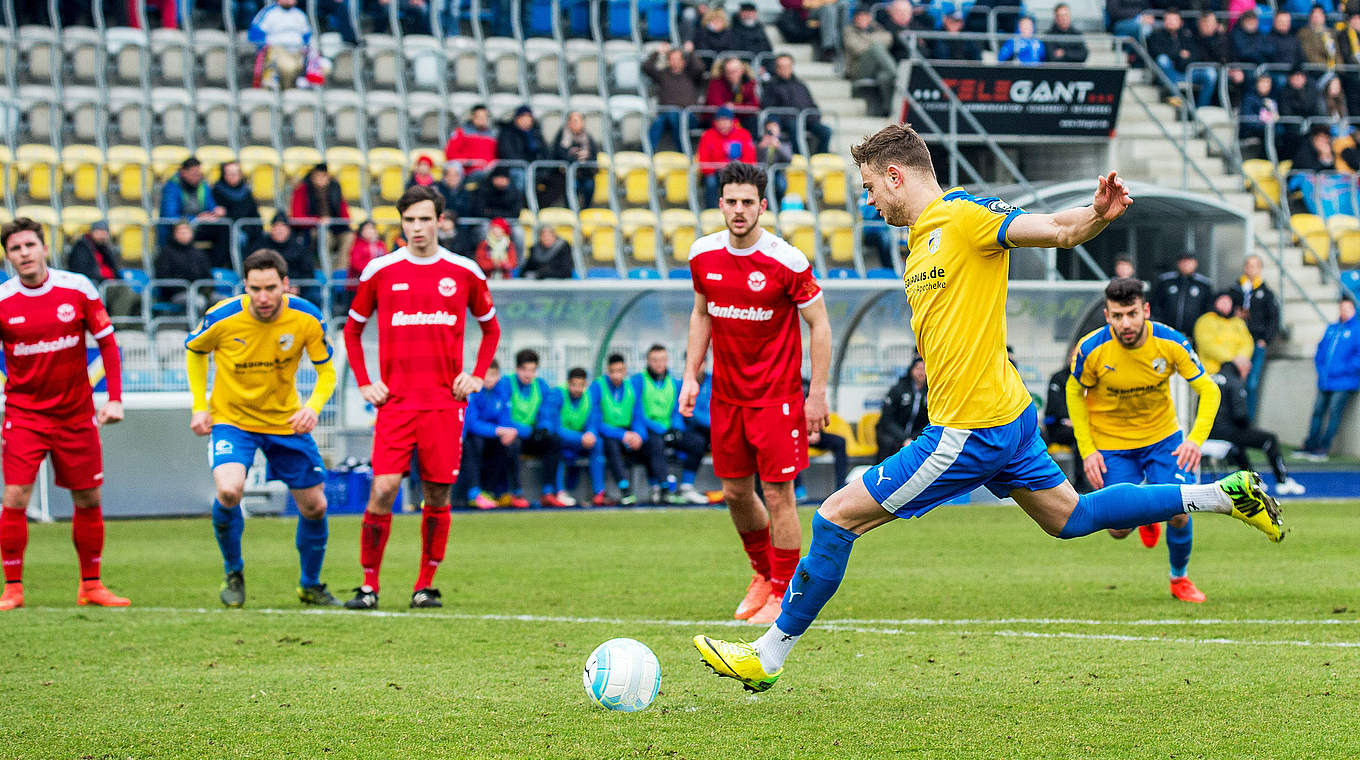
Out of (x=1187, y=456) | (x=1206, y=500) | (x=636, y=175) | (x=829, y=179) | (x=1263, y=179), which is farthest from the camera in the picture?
(x=1263, y=179)

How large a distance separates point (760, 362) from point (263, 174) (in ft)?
43.9

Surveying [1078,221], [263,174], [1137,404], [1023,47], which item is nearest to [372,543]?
[1137,404]

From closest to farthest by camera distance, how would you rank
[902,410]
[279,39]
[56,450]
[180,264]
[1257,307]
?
[56,450], [902,410], [180,264], [1257,307], [279,39]

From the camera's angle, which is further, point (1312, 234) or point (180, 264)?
point (1312, 234)

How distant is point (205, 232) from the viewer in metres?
18.0

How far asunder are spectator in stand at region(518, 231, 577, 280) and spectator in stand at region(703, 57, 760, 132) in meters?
4.59

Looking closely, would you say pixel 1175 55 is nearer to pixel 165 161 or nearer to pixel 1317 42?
pixel 1317 42

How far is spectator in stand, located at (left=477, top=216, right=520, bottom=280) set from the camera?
17469mm

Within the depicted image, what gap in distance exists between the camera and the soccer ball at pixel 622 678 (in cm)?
525

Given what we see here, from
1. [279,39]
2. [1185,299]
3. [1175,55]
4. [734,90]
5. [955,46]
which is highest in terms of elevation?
[279,39]

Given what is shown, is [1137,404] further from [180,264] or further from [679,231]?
[180,264]

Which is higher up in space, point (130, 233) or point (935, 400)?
point (935, 400)

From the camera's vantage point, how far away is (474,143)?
19.6 metres

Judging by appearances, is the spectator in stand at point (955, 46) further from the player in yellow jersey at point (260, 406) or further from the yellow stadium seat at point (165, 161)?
the player in yellow jersey at point (260, 406)
